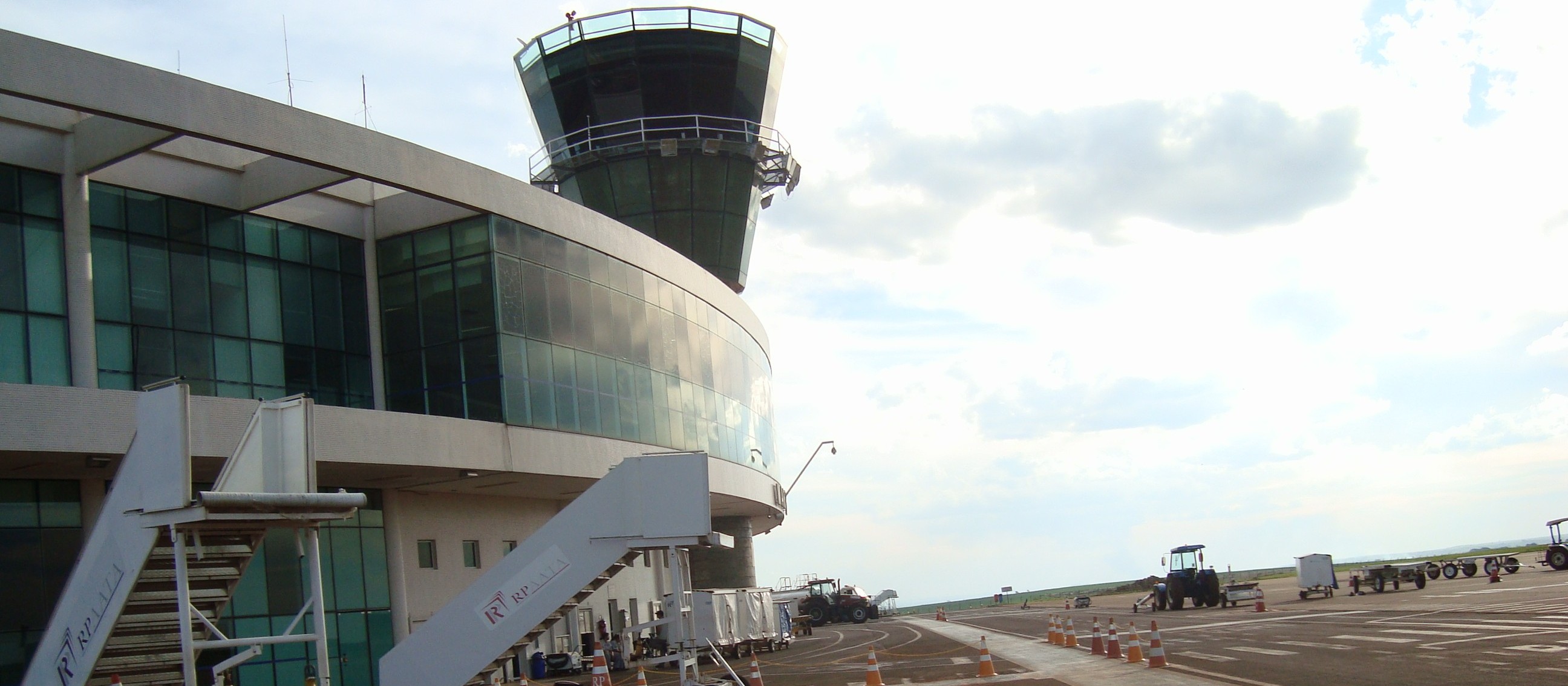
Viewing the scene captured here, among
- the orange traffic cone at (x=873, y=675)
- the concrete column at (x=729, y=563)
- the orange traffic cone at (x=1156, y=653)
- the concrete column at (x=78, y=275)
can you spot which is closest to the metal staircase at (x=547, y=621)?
the orange traffic cone at (x=873, y=675)

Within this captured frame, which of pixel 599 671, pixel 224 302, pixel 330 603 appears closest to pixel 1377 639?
pixel 599 671

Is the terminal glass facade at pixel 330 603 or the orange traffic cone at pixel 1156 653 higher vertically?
the terminal glass facade at pixel 330 603

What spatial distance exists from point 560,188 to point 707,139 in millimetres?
7260

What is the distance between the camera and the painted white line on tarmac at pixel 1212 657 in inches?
837

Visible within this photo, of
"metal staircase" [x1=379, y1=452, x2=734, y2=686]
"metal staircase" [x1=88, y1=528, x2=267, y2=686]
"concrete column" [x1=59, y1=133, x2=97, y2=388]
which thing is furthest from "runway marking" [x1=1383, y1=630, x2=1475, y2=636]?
"concrete column" [x1=59, y1=133, x2=97, y2=388]

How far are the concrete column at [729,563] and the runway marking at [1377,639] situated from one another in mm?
28075

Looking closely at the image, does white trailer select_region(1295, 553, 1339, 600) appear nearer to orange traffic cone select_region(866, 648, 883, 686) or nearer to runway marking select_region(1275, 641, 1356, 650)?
runway marking select_region(1275, 641, 1356, 650)

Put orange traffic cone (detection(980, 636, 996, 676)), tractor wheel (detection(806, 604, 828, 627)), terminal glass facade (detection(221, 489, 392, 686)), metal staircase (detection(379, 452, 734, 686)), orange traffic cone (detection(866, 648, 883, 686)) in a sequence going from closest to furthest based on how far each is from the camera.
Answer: metal staircase (detection(379, 452, 734, 686)), orange traffic cone (detection(866, 648, 883, 686)), orange traffic cone (detection(980, 636, 996, 676)), terminal glass facade (detection(221, 489, 392, 686)), tractor wheel (detection(806, 604, 828, 627))

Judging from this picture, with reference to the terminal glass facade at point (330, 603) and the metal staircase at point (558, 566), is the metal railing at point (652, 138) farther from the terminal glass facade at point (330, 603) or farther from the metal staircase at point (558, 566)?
the metal staircase at point (558, 566)

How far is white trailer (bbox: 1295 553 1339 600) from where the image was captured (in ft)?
149

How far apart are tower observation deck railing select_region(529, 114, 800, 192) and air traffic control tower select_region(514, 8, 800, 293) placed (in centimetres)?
A: 5

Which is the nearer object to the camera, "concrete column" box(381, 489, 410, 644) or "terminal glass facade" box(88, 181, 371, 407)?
"terminal glass facade" box(88, 181, 371, 407)

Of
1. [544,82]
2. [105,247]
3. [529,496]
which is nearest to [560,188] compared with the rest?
[544,82]

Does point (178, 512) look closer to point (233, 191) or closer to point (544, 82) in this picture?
point (233, 191)
